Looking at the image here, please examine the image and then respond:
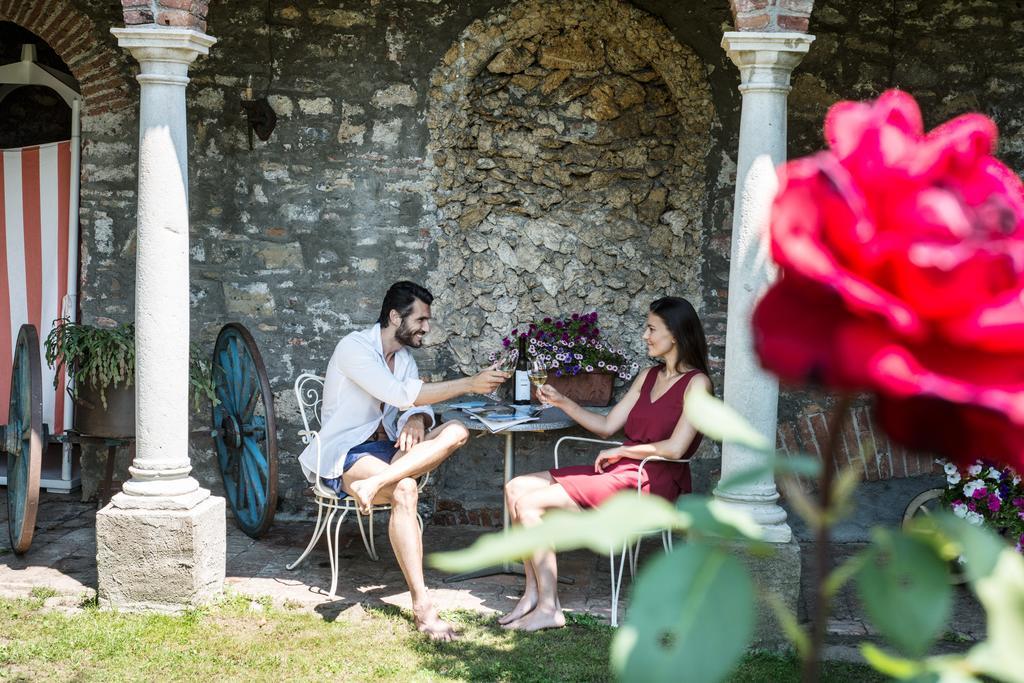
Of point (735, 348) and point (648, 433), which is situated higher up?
point (735, 348)

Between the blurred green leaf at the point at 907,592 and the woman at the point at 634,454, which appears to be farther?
the woman at the point at 634,454

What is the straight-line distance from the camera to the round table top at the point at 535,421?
4746mm

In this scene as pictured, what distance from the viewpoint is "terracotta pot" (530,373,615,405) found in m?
5.62

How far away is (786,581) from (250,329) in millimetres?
3197

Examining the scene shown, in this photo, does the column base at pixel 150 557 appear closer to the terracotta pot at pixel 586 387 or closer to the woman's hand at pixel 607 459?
the woman's hand at pixel 607 459

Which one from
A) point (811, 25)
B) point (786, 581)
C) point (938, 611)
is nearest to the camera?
point (938, 611)

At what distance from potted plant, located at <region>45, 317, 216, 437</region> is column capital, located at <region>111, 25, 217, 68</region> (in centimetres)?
139

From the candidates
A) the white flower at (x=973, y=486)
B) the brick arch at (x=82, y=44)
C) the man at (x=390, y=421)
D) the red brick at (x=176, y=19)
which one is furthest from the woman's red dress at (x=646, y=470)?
the brick arch at (x=82, y=44)

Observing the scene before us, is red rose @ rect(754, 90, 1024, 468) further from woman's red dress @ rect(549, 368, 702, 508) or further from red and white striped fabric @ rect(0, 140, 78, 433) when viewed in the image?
red and white striped fabric @ rect(0, 140, 78, 433)

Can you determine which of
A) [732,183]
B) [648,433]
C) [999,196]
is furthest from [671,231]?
[999,196]

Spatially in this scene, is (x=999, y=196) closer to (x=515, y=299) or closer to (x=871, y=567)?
(x=871, y=567)

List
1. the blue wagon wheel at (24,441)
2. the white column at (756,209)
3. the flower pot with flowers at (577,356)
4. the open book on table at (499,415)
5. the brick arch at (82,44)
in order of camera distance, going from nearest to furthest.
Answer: the white column at (756,209) < the blue wagon wheel at (24,441) < the open book on table at (499,415) < the flower pot with flowers at (577,356) < the brick arch at (82,44)

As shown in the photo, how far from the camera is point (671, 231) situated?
5.96 metres

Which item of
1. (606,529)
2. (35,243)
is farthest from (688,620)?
(35,243)
